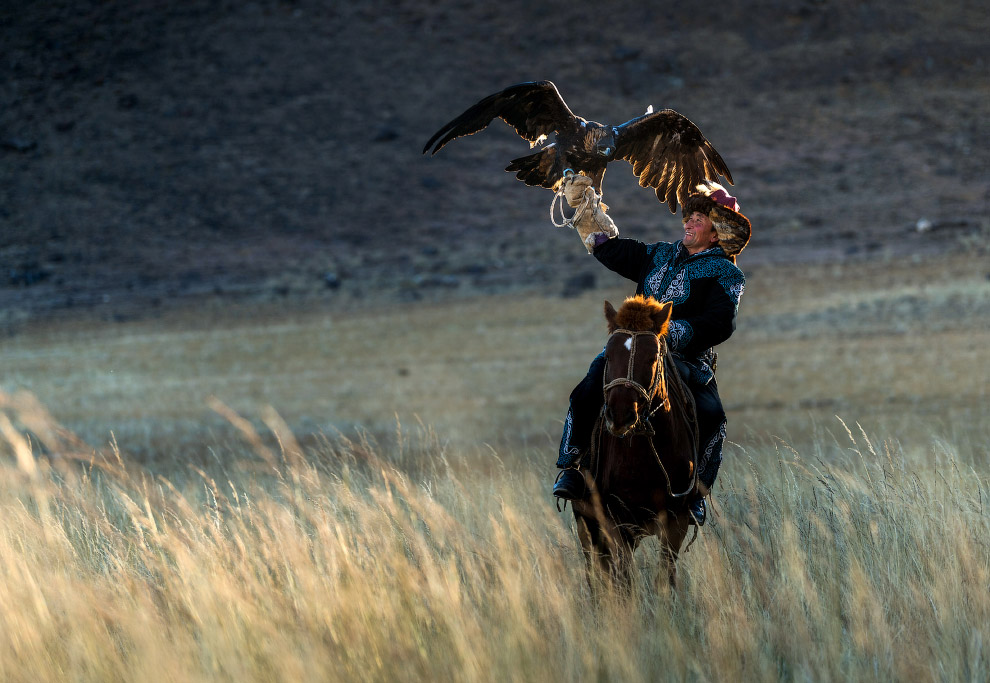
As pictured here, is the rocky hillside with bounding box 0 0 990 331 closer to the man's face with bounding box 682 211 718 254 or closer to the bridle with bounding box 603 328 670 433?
the man's face with bounding box 682 211 718 254

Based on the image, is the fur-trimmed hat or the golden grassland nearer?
the golden grassland

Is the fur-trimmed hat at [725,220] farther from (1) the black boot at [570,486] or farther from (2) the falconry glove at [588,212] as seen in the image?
(1) the black boot at [570,486]

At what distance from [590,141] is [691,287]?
0.97 meters

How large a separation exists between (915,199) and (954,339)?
2457cm

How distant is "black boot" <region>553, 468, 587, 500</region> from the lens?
4902 mm

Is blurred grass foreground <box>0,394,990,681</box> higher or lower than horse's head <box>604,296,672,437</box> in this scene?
lower

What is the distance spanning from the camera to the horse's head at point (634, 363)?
4.18 meters

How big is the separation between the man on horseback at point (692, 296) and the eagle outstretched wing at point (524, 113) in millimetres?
404

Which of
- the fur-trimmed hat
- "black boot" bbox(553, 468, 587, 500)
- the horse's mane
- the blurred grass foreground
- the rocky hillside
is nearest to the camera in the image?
the blurred grass foreground

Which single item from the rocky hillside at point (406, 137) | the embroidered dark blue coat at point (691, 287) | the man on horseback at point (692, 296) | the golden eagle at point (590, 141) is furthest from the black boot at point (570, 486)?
the rocky hillside at point (406, 137)

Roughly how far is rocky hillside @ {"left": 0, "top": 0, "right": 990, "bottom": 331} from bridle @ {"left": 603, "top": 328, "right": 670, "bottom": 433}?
24.7 metres

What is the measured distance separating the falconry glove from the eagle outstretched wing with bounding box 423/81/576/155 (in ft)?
1.19

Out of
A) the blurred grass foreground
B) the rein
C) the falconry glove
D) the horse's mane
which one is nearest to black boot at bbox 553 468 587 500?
the rein

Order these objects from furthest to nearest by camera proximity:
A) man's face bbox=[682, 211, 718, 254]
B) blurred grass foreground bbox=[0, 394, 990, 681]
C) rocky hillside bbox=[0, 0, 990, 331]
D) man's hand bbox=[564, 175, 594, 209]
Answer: rocky hillside bbox=[0, 0, 990, 331], man's hand bbox=[564, 175, 594, 209], man's face bbox=[682, 211, 718, 254], blurred grass foreground bbox=[0, 394, 990, 681]
